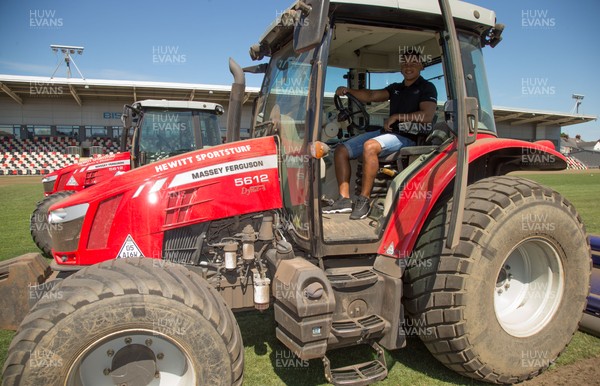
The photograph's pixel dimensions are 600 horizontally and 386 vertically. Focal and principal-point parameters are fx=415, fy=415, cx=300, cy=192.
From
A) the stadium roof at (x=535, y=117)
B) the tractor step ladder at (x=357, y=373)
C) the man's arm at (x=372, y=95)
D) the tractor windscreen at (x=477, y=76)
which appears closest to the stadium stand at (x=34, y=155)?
the man's arm at (x=372, y=95)

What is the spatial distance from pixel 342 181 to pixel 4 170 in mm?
31563

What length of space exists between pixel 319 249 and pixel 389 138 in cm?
113

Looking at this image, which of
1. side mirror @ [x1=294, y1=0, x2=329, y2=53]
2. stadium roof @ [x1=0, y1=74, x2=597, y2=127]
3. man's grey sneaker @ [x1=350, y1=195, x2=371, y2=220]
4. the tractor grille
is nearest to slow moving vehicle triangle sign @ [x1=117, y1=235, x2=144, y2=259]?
the tractor grille

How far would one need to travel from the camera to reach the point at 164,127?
8.12m

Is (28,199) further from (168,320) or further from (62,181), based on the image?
(168,320)

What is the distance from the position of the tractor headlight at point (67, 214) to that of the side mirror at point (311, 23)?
1824 millimetres

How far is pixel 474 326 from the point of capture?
2672 millimetres

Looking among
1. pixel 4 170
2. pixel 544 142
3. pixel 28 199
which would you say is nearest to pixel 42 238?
pixel 544 142

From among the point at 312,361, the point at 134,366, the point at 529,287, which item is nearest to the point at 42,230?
the point at 134,366

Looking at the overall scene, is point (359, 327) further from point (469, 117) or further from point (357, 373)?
point (469, 117)

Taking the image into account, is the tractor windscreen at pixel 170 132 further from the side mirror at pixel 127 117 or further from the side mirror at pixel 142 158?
the side mirror at pixel 127 117

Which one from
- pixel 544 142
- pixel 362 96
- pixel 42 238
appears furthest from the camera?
pixel 42 238

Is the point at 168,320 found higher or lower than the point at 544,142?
lower

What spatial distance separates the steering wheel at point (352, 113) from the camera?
3827mm
